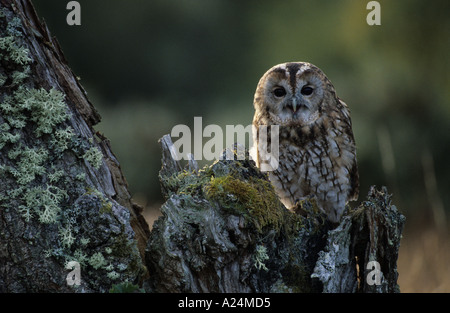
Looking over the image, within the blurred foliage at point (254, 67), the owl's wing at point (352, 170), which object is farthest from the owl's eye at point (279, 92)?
the blurred foliage at point (254, 67)

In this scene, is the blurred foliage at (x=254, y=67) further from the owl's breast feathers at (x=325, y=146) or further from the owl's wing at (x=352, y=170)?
Result: the owl's breast feathers at (x=325, y=146)

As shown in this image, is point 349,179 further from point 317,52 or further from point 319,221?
point 317,52

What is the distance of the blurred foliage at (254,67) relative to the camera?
18.9ft

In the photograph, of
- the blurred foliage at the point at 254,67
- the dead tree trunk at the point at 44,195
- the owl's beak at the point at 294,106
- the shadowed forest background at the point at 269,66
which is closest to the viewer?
the dead tree trunk at the point at 44,195

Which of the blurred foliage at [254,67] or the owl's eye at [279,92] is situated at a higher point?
the blurred foliage at [254,67]

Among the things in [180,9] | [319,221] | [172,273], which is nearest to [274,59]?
[180,9]

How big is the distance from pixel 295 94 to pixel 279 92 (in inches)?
5.2

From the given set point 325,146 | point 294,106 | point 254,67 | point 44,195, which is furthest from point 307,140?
point 254,67

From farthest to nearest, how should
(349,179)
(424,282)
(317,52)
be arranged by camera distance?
(317,52), (424,282), (349,179)

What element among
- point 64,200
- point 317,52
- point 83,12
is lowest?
point 64,200

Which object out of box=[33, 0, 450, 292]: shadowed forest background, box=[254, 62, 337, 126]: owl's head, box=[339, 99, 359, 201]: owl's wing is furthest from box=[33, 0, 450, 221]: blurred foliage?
box=[254, 62, 337, 126]: owl's head

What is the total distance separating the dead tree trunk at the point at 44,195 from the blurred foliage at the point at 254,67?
2.72 meters
